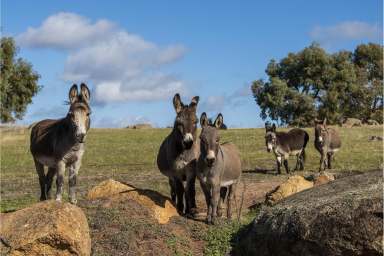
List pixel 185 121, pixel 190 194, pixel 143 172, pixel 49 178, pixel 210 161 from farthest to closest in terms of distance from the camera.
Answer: pixel 143 172, pixel 49 178, pixel 190 194, pixel 185 121, pixel 210 161

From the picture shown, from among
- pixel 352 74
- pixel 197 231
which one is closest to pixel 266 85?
pixel 352 74

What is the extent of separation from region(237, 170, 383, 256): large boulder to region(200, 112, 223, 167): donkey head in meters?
2.16

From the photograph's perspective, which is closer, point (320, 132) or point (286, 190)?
point (286, 190)

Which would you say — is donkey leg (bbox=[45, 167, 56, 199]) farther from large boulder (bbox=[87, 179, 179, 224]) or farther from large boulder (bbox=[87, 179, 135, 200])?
large boulder (bbox=[87, 179, 179, 224])

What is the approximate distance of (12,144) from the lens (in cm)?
4234

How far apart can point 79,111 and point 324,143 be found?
693 inches

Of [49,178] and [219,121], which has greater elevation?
[219,121]

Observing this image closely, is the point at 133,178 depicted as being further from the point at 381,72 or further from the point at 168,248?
the point at 381,72

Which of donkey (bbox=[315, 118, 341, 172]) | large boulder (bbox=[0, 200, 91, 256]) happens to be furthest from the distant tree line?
large boulder (bbox=[0, 200, 91, 256])

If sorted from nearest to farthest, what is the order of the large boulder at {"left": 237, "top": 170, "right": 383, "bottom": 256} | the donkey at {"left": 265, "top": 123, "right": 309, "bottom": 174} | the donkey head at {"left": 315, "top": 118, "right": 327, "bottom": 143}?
the large boulder at {"left": 237, "top": 170, "right": 383, "bottom": 256}, the donkey at {"left": 265, "top": 123, "right": 309, "bottom": 174}, the donkey head at {"left": 315, "top": 118, "right": 327, "bottom": 143}

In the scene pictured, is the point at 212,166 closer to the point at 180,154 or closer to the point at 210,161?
the point at 210,161

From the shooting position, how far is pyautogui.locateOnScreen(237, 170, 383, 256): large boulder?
7238 millimetres

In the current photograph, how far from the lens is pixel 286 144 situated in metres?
26.0

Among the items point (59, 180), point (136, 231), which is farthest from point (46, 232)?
Answer: point (59, 180)
